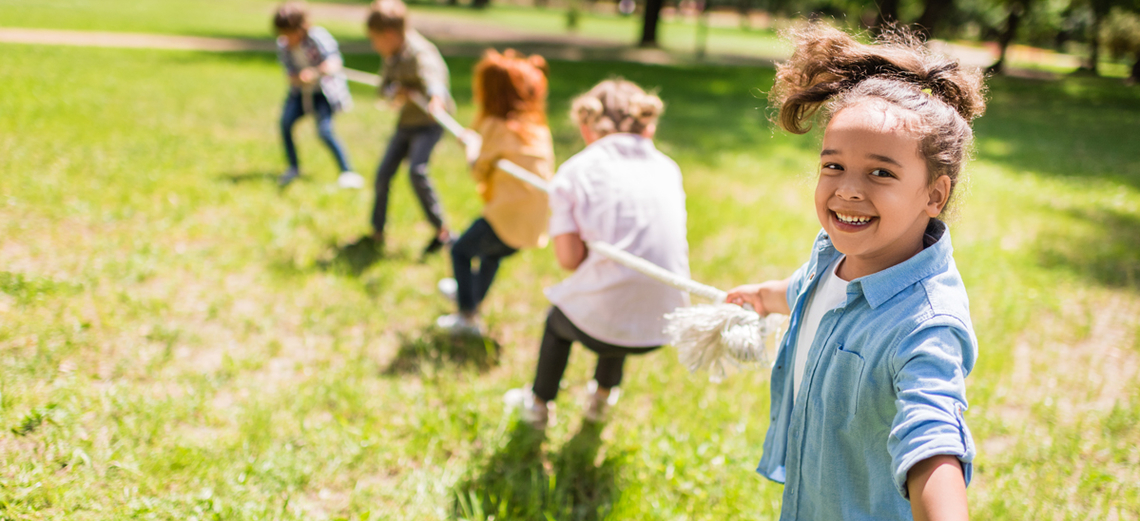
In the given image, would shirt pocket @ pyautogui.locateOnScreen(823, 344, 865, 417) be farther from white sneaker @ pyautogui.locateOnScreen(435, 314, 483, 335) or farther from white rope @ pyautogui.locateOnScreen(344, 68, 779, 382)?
white sneaker @ pyautogui.locateOnScreen(435, 314, 483, 335)

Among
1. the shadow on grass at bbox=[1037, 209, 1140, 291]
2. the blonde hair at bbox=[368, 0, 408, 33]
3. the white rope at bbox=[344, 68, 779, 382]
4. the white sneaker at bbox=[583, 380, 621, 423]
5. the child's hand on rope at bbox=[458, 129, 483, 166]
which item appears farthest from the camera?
the shadow on grass at bbox=[1037, 209, 1140, 291]

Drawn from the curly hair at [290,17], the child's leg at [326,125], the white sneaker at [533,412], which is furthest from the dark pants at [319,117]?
the white sneaker at [533,412]

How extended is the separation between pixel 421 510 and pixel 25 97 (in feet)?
27.8

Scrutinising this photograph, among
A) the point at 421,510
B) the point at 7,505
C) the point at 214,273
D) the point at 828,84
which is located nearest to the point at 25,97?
the point at 214,273

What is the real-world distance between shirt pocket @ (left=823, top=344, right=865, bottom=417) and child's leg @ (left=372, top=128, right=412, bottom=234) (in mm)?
3935

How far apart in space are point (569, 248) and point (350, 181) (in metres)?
4.15

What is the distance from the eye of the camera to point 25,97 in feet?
27.4

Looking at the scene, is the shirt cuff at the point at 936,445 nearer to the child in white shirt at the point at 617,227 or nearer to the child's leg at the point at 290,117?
the child in white shirt at the point at 617,227

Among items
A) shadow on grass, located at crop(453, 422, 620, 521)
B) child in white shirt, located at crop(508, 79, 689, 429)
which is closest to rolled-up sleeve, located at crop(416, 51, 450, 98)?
child in white shirt, located at crop(508, 79, 689, 429)

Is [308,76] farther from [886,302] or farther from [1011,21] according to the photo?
[1011,21]

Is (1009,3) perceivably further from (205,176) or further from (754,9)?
(754,9)

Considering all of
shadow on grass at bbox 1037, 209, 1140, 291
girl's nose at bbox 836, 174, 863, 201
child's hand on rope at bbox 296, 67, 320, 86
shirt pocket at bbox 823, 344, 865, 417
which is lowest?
shadow on grass at bbox 1037, 209, 1140, 291

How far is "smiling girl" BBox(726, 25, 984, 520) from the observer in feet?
4.34

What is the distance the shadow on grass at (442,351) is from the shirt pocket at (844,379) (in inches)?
95.0
